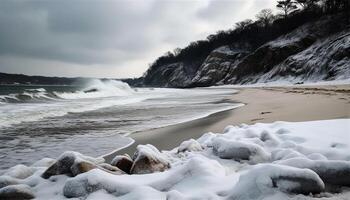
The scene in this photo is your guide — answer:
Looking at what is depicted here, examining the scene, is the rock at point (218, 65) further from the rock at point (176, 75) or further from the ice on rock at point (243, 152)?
the ice on rock at point (243, 152)

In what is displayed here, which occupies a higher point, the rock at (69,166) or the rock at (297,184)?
the rock at (297,184)

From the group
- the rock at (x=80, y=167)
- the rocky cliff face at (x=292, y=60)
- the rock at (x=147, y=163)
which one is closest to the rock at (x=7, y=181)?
the rock at (x=80, y=167)

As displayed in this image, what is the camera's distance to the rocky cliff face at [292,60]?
3815cm

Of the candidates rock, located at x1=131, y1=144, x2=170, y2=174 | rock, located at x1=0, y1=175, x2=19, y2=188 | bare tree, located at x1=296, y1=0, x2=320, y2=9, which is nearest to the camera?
rock, located at x1=0, y1=175, x2=19, y2=188

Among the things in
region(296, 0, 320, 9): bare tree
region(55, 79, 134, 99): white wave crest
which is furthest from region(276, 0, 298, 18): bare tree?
region(55, 79, 134, 99): white wave crest

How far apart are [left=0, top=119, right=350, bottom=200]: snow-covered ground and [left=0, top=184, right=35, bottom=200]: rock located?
1cm

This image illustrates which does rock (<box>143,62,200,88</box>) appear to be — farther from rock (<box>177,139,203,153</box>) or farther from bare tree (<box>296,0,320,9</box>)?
rock (<box>177,139,203,153</box>)

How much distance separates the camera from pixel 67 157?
365 cm

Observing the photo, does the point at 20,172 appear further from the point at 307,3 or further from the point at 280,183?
the point at 307,3

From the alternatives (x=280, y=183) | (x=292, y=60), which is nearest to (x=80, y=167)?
(x=280, y=183)

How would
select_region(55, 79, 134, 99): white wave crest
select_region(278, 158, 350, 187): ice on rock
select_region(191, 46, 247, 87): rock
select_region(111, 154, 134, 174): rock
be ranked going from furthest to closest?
select_region(191, 46, 247, 87): rock, select_region(55, 79, 134, 99): white wave crest, select_region(111, 154, 134, 174): rock, select_region(278, 158, 350, 187): ice on rock

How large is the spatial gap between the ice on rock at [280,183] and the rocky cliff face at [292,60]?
32.7 meters

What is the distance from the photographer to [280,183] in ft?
8.28

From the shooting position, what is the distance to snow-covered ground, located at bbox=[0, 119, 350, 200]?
2.55 metres
